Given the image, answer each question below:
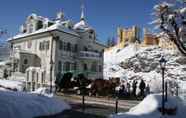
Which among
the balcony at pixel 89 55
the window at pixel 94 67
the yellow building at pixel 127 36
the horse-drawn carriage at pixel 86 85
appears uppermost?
the yellow building at pixel 127 36

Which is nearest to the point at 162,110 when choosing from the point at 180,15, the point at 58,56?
the point at 180,15

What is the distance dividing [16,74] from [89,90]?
16.0 meters

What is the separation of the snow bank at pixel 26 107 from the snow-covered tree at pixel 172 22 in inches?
307

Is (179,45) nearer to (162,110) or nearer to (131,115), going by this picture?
(162,110)

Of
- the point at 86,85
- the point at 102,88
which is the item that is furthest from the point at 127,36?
the point at 102,88

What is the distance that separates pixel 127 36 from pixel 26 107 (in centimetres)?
12509

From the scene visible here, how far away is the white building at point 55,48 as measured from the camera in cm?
4547

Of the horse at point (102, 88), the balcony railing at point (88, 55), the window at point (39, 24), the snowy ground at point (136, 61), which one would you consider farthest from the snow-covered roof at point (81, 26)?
the snowy ground at point (136, 61)

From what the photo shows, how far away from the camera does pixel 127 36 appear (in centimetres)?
13812

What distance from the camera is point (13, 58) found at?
48.2 meters

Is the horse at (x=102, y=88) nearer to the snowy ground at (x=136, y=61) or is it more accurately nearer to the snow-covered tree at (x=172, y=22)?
the snow-covered tree at (x=172, y=22)

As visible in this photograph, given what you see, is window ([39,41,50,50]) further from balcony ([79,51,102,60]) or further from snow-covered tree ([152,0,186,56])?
snow-covered tree ([152,0,186,56])

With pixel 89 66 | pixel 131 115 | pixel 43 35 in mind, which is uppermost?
pixel 43 35

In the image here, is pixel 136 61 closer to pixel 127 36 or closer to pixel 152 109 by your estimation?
pixel 127 36
